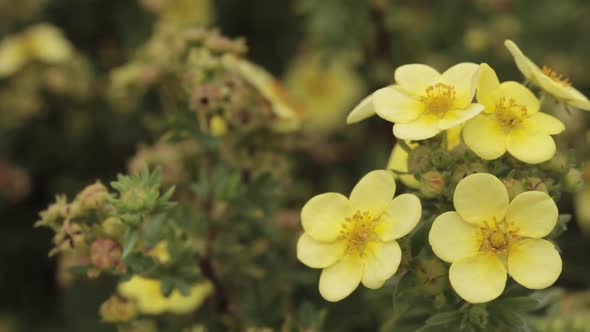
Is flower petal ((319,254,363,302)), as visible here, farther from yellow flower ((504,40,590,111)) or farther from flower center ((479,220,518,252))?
yellow flower ((504,40,590,111))

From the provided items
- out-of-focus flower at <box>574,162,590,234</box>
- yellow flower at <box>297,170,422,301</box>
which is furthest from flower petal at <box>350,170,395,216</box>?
out-of-focus flower at <box>574,162,590,234</box>

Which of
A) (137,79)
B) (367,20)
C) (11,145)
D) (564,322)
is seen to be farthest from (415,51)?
(11,145)

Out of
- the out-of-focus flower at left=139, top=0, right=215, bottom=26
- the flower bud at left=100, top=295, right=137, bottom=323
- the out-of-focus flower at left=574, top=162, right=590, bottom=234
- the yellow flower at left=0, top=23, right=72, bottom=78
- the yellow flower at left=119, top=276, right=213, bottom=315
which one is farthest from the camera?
the out-of-focus flower at left=139, top=0, right=215, bottom=26

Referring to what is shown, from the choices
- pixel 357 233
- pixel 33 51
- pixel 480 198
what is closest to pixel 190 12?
pixel 33 51

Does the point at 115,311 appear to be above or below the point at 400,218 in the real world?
above

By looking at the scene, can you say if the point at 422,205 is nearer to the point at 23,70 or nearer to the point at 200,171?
the point at 200,171

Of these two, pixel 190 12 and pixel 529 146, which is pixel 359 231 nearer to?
pixel 529 146
